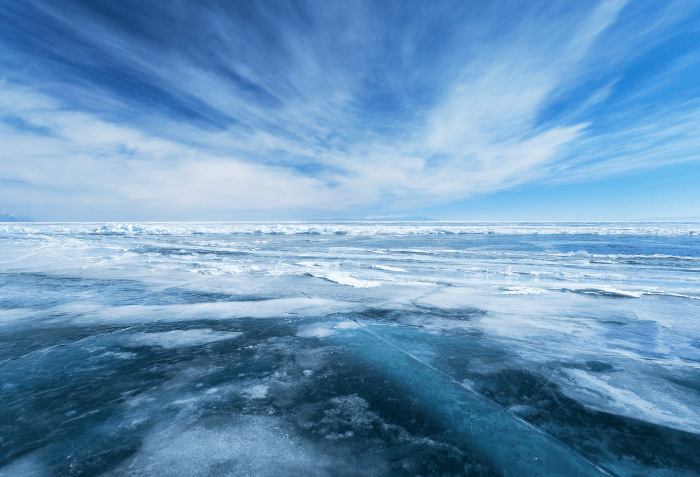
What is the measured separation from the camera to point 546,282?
234 inches

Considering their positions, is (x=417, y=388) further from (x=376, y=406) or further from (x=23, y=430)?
(x=23, y=430)

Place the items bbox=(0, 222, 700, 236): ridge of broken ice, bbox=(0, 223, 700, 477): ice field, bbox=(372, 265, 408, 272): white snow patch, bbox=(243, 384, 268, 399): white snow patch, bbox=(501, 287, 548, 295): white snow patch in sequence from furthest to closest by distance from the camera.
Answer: bbox=(0, 222, 700, 236): ridge of broken ice → bbox=(372, 265, 408, 272): white snow patch → bbox=(501, 287, 548, 295): white snow patch → bbox=(243, 384, 268, 399): white snow patch → bbox=(0, 223, 700, 477): ice field

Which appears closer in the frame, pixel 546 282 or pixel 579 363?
pixel 579 363

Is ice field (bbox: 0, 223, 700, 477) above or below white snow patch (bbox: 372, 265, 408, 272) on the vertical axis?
below

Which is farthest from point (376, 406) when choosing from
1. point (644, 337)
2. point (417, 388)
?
point (644, 337)

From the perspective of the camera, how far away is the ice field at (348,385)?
59.6 inches

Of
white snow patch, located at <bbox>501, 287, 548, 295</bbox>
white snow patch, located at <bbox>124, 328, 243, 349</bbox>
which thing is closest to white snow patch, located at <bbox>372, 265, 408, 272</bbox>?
white snow patch, located at <bbox>501, 287, 548, 295</bbox>

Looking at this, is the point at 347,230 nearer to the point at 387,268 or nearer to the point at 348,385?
the point at 387,268

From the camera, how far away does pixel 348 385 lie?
2.17 m

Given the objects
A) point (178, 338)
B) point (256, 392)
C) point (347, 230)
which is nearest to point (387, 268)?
point (178, 338)

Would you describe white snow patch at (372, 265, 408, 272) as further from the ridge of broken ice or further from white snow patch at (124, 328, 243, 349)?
the ridge of broken ice

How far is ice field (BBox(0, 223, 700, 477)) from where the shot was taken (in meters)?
1.51

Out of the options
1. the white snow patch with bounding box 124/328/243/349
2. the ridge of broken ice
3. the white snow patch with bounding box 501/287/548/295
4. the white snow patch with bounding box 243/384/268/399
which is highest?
the ridge of broken ice

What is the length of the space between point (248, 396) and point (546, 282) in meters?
6.03
